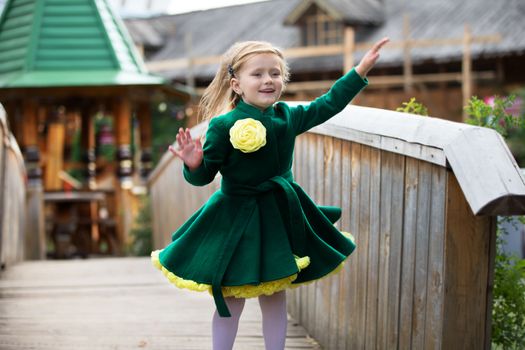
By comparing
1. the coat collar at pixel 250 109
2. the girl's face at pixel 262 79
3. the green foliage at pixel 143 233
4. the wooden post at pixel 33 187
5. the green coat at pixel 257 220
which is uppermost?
the girl's face at pixel 262 79

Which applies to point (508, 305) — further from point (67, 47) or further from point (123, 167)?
point (67, 47)

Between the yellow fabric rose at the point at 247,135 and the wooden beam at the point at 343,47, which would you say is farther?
the wooden beam at the point at 343,47

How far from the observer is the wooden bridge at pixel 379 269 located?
277 centimetres

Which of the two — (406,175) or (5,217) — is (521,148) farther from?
(406,175)

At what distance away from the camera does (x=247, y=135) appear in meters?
3.10

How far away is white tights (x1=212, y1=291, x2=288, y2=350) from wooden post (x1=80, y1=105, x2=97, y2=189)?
11.0 m

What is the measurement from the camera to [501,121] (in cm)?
410

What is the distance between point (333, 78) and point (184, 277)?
69.6ft

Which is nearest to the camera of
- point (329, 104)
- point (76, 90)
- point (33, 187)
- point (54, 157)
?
point (329, 104)

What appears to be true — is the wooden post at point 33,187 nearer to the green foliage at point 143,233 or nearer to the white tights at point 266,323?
the green foliage at point 143,233

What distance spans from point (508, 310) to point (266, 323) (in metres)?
0.92

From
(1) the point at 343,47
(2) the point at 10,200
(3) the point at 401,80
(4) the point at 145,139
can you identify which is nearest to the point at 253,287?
(2) the point at 10,200

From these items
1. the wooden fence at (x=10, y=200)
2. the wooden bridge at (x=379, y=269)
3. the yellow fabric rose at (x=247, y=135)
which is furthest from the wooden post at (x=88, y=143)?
the yellow fabric rose at (x=247, y=135)

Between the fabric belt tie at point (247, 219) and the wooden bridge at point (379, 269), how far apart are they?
35cm
